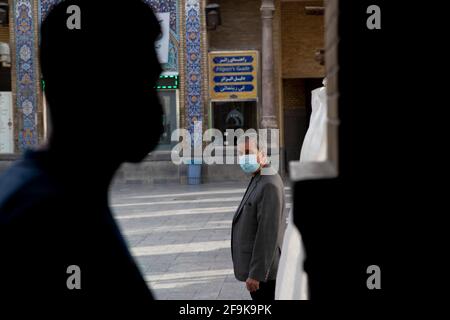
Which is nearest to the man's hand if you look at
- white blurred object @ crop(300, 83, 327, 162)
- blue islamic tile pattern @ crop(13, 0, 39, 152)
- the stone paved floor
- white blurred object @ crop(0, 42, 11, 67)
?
white blurred object @ crop(300, 83, 327, 162)

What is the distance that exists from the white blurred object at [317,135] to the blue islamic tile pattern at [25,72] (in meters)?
16.7

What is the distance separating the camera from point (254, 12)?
70.9 feet

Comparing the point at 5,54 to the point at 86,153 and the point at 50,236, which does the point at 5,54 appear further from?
the point at 50,236

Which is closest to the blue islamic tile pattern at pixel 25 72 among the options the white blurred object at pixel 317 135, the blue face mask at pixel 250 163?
the blue face mask at pixel 250 163

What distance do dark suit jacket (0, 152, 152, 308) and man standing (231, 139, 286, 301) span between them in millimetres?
3742

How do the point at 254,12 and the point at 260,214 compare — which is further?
the point at 254,12

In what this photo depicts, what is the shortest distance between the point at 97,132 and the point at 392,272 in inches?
27.8

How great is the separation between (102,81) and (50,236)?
384mm

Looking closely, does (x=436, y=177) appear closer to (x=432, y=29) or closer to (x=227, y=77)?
(x=432, y=29)

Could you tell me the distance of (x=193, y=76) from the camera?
20.7 meters

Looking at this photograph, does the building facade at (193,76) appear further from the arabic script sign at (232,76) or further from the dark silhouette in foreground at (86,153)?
the dark silhouette in foreground at (86,153)

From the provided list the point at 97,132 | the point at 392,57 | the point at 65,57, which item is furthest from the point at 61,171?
the point at 392,57

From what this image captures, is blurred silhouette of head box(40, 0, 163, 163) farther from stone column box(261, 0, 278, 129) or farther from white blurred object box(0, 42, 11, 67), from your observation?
white blurred object box(0, 42, 11, 67)

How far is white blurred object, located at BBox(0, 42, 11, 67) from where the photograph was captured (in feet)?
68.0
